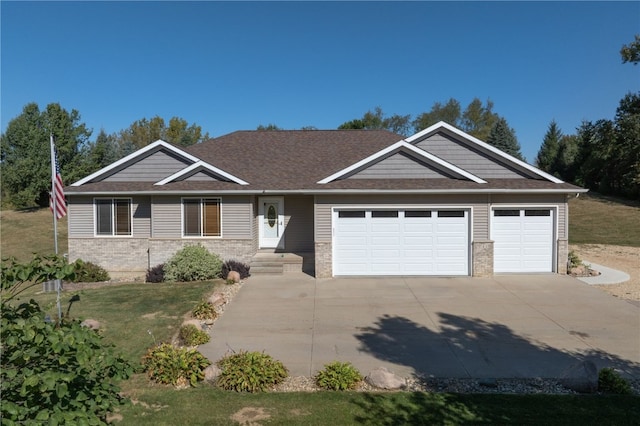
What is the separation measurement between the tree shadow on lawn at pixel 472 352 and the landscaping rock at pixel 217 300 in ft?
13.8

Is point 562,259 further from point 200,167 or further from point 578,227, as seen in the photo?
point 578,227

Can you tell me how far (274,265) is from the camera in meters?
15.2

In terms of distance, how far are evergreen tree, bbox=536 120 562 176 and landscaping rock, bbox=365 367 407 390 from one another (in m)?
47.9

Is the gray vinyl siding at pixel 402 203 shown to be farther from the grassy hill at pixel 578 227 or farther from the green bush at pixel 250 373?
the grassy hill at pixel 578 227

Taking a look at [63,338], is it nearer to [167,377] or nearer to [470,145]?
[167,377]

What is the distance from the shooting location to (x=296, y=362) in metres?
7.28

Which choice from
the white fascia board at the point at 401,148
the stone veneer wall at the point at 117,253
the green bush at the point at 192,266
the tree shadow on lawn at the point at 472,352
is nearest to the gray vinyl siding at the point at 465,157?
the white fascia board at the point at 401,148

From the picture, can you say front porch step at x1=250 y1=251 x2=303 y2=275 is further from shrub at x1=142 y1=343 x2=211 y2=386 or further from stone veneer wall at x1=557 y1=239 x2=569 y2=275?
stone veneer wall at x1=557 y1=239 x2=569 y2=275

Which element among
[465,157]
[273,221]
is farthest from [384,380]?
[273,221]

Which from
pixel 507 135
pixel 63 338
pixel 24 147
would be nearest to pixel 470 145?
pixel 63 338

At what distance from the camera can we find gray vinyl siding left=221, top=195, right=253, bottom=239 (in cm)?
1562

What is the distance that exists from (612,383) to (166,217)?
46.3 ft

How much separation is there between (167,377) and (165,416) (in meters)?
1.12

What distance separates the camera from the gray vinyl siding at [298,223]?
58.3 feet
